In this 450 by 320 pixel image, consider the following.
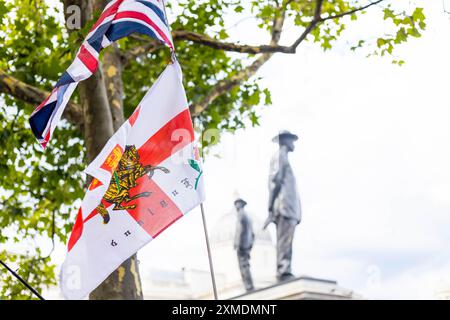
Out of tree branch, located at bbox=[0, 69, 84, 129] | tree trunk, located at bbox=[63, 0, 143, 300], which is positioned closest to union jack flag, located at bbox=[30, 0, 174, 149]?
tree trunk, located at bbox=[63, 0, 143, 300]

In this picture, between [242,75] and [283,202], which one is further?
[283,202]

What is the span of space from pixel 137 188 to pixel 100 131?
307 cm

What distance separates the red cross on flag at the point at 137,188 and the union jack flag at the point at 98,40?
383mm

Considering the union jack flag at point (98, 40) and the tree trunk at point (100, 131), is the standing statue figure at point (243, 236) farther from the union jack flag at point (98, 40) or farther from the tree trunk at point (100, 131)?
the union jack flag at point (98, 40)

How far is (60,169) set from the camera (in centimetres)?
1209

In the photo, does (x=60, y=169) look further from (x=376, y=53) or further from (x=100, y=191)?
(x=100, y=191)

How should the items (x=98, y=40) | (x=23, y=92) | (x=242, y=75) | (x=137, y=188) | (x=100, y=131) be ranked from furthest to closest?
1. (x=242, y=75)
2. (x=23, y=92)
3. (x=100, y=131)
4. (x=98, y=40)
5. (x=137, y=188)

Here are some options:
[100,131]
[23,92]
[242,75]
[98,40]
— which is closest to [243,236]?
[242,75]

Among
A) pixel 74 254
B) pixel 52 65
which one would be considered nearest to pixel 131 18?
pixel 74 254

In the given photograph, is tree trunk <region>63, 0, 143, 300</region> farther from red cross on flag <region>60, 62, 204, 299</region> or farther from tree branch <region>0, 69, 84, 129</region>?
red cross on flag <region>60, 62, 204, 299</region>

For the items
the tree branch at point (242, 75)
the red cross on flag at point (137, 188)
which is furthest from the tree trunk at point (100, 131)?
the red cross on flag at point (137, 188)

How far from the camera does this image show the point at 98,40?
16.1 ft

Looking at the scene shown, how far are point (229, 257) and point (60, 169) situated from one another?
51.2m

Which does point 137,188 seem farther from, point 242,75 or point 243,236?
point 243,236
